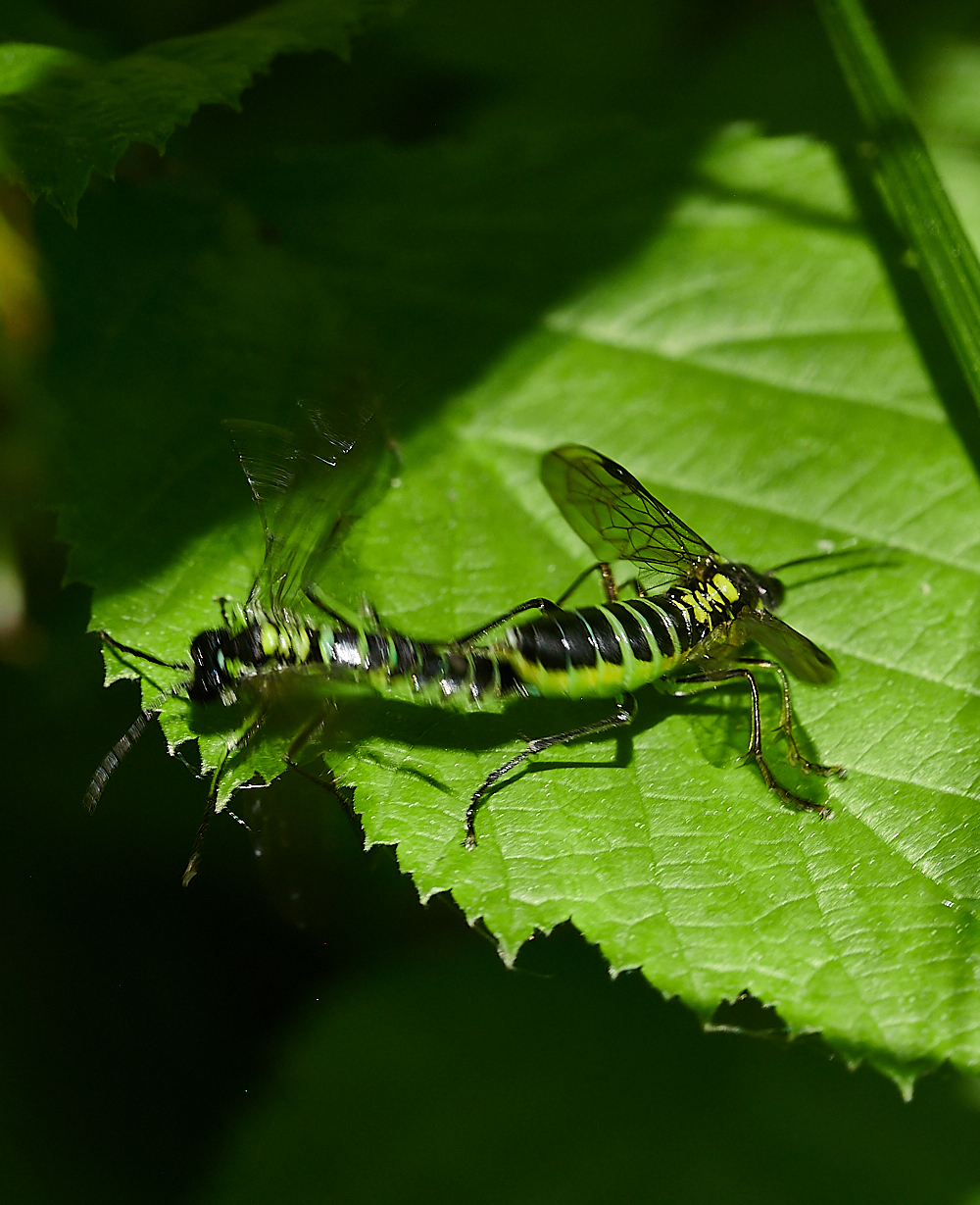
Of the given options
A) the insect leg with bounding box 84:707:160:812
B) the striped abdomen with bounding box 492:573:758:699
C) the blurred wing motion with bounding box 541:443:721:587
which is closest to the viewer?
the striped abdomen with bounding box 492:573:758:699

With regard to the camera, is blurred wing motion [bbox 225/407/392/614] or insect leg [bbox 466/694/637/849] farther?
blurred wing motion [bbox 225/407/392/614]

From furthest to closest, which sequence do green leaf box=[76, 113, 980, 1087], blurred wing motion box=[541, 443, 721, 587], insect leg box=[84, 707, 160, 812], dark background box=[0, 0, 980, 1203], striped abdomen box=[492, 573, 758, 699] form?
dark background box=[0, 0, 980, 1203]
blurred wing motion box=[541, 443, 721, 587]
insect leg box=[84, 707, 160, 812]
striped abdomen box=[492, 573, 758, 699]
green leaf box=[76, 113, 980, 1087]

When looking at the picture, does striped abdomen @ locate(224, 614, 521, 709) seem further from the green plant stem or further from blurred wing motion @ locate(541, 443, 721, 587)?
the green plant stem

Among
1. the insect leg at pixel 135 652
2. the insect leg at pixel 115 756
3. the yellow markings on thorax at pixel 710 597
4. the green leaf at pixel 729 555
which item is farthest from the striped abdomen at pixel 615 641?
the insect leg at pixel 115 756

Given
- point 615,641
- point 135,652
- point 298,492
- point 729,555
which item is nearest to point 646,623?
point 615,641

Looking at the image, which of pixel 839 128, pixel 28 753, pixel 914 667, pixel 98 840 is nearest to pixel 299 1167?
pixel 98 840

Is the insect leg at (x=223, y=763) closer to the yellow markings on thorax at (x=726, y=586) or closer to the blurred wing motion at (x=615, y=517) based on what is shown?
the blurred wing motion at (x=615, y=517)

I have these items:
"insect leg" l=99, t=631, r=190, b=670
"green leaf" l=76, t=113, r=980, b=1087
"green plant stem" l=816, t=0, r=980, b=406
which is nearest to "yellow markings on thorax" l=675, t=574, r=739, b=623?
"green leaf" l=76, t=113, r=980, b=1087
